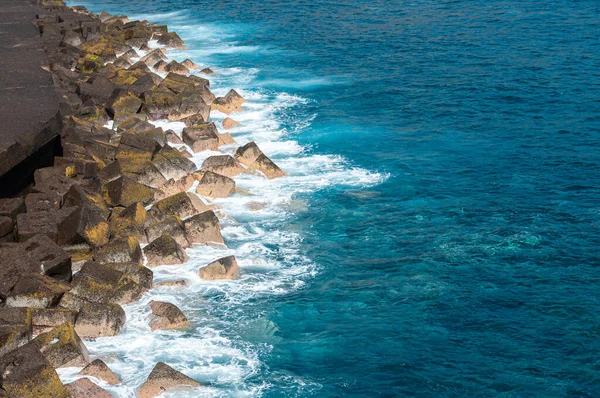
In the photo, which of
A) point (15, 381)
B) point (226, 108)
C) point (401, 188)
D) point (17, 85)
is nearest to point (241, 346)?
point (15, 381)

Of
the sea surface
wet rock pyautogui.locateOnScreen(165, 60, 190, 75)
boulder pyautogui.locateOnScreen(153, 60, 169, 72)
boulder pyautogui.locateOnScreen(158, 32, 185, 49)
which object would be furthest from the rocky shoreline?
boulder pyautogui.locateOnScreen(158, 32, 185, 49)

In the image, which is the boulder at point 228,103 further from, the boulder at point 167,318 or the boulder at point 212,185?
the boulder at point 167,318

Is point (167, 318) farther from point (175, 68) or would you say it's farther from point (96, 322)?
point (175, 68)

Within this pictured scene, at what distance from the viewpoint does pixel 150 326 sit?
1168cm

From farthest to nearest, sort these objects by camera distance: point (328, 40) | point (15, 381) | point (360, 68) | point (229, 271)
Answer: point (328, 40), point (360, 68), point (229, 271), point (15, 381)

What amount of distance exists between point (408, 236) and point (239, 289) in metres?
3.56

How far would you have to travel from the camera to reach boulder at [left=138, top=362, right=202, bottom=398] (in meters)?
10.2

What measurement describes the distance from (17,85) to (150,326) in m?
8.84

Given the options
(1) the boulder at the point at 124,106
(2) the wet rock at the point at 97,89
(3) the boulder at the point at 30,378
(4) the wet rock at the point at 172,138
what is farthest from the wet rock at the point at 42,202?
(2) the wet rock at the point at 97,89

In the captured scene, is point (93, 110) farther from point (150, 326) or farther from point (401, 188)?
point (150, 326)

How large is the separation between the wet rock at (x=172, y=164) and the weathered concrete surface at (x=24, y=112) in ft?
7.29

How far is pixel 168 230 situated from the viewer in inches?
563

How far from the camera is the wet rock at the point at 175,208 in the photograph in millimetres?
14883

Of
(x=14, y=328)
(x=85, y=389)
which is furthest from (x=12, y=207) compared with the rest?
(x=85, y=389)
